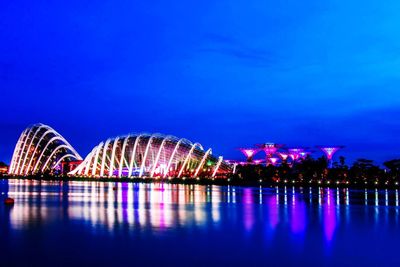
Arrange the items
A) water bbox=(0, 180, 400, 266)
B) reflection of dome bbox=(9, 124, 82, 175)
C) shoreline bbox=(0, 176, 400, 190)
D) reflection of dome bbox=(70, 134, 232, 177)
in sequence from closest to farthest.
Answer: water bbox=(0, 180, 400, 266) → shoreline bbox=(0, 176, 400, 190) → reflection of dome bbox=(70, 134, 232, 177) → reflection of dome bbox=(9, 124, 82, 175)

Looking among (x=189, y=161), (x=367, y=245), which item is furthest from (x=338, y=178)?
(x=367, y=245)

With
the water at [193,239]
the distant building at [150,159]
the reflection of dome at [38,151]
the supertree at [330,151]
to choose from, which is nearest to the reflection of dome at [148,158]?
the distant building at [150,159]

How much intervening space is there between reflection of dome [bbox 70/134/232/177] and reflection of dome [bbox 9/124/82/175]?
18.8 m

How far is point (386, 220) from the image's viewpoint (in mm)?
34531

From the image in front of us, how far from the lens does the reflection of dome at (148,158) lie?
14062cm

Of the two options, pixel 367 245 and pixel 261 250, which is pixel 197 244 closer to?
pixel 261 250

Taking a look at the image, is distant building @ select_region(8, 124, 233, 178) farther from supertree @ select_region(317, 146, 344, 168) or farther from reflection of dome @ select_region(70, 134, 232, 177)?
supertree @ select_region(317, 146, 344, 168)

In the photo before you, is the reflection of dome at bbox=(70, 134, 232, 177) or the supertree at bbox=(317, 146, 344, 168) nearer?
the reflection of dome at bbox=(70, 134, 232, 177)

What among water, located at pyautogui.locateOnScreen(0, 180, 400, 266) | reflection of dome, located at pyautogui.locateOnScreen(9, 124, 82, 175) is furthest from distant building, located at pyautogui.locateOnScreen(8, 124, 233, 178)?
water, located at pyautogui.locateOnScreen(0, 180, 400, 266)

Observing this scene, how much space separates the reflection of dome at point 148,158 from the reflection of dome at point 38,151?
1879cm

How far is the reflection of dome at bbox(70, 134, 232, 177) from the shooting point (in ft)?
461

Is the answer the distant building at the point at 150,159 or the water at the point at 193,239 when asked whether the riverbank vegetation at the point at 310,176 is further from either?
the water at the point at 193,239

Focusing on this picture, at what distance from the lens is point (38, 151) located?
16262 centimetres

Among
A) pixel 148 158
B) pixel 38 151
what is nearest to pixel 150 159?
pixel 148 158
